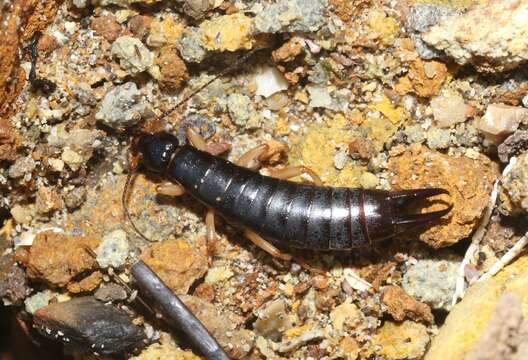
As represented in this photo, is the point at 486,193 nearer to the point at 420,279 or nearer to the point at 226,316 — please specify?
the point at 420,279

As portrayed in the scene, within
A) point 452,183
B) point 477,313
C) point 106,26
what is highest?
point 106,26

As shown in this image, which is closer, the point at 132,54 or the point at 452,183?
the point at 452,183

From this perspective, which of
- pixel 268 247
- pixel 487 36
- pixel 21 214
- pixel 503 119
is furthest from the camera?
pixel 21 214

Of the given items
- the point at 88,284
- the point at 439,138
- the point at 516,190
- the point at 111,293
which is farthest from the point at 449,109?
the point at 88,284

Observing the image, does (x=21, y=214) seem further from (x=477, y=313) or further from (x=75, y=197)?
(x=477, y=313)

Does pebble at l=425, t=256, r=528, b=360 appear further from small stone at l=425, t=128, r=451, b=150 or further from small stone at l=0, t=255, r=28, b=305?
small stone at l=0, t=255, r=28, b=305

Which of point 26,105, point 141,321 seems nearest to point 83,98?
point 26,105
